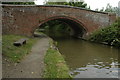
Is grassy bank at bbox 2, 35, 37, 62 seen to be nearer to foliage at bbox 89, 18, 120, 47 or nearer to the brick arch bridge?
foliage at bbox 89, 18, 120, 47

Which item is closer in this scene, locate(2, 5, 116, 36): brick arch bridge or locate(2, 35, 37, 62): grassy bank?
locate(2, 35, 37, 62): grassy bank

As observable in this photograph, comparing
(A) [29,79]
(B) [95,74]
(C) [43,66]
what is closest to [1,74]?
(A) [29,79]

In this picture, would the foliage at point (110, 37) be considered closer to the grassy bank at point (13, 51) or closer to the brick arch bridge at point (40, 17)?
the brick arch bridge at point (40, 17)

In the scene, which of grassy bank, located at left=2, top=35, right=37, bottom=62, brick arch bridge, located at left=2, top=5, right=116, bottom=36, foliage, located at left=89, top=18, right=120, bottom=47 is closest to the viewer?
grassy bank, located at left=2, top=35, right=37, bottom=62

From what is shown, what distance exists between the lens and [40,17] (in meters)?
17.4

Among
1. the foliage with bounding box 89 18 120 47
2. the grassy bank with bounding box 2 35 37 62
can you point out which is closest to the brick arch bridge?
the foliage with bounding box 89 18 120 47

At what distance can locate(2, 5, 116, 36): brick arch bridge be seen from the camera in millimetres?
16797

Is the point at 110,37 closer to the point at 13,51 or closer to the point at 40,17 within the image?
the point at 40,17

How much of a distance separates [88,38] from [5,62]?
502 inches

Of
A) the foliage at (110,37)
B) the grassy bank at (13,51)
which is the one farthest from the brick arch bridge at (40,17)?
the grassy bank at (13,51)

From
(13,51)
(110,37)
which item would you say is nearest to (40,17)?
(110,37)

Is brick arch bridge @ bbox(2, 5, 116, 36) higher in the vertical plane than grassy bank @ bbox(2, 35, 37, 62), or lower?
higher

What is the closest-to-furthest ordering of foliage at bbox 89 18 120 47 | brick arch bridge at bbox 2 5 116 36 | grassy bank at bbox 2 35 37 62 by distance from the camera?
grassy bank at bbox 2 35 37 62 < foliage at bbox 89 18 120 47 < brick arch bridge at bbox 2 5 116 36

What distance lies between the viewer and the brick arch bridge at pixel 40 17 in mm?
16797
